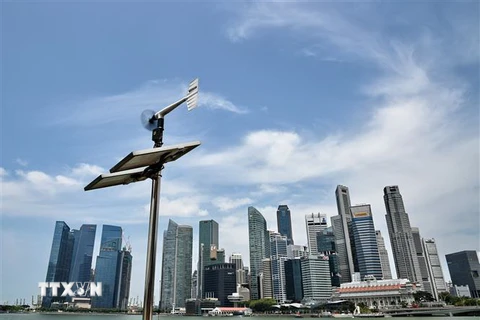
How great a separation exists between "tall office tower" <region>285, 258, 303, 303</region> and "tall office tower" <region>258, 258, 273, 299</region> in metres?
17.4

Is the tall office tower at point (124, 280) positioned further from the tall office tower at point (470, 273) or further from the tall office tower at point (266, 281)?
the tall office tower at point (470, 273)

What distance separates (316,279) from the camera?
152 meters

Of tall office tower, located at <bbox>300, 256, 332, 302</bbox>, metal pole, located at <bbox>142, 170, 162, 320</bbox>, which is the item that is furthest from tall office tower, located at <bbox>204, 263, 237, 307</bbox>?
metal pole, located at <bbox>142, 170, 162, 320</bbox>

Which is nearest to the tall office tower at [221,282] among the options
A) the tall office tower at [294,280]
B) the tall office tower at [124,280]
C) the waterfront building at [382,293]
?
the tall office tower at [294,280]

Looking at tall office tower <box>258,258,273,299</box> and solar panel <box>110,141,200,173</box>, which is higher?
tall office tower <box>258,258,273,299</box>

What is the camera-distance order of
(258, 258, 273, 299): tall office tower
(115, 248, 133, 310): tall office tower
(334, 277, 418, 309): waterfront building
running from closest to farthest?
(334, 277, 418, 309): waterfront building < (258, 258, 273, 299): tall office tower < (115, 248, 133, 310): tall office tower

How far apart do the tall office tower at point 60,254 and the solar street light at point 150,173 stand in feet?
669

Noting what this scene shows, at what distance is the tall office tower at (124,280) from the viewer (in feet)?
618

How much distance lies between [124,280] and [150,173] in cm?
20847

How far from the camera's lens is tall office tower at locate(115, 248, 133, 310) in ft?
618

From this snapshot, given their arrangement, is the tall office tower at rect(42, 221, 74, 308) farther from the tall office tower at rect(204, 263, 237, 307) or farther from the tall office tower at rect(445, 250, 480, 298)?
the tall office tower at rect(445, 250, 480, 298)

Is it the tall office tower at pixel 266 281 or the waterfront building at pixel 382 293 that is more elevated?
the tall office tower at pixel 266 281

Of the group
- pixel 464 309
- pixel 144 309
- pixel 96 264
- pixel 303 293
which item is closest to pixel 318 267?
pixel 303 293

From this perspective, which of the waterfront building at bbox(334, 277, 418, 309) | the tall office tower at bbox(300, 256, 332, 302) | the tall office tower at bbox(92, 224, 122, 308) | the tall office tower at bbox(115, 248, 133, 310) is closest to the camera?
the waterfront building at bbox(334, 277, 418, 309)
